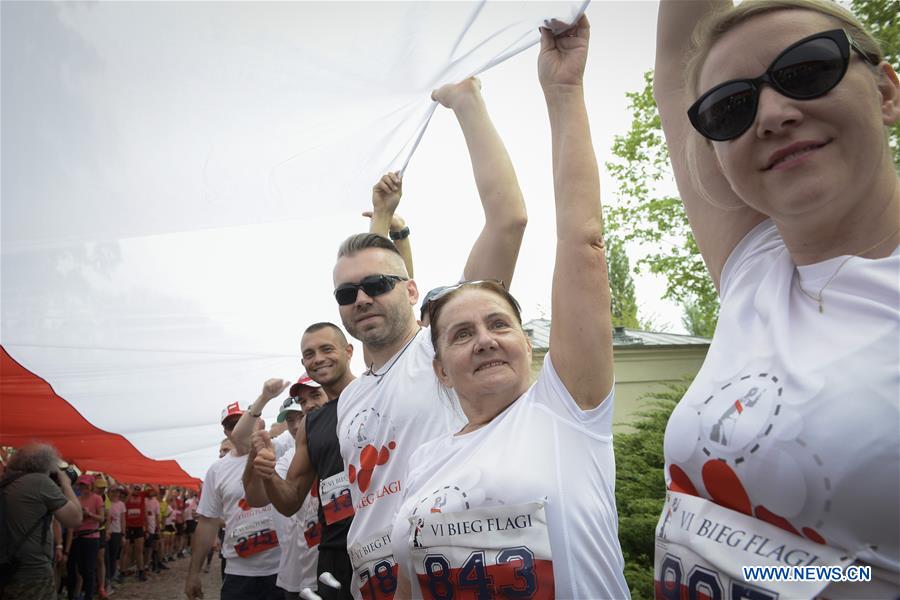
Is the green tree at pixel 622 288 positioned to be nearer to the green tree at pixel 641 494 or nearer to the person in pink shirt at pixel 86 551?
the green tree at pixel 641 494

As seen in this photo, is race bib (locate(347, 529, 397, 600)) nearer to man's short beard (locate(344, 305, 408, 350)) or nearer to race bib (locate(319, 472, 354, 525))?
race bib (locate(319, 472, 354, 525))

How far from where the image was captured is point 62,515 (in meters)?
7.06

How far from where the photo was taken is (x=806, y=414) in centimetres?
109

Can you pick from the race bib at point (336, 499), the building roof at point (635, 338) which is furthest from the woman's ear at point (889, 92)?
the building roof at point (635, 338)

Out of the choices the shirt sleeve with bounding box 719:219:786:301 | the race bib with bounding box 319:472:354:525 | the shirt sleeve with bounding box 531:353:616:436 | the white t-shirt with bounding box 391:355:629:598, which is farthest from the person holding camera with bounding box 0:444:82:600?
the shirt sleeve with bounding box 719:219:786:301

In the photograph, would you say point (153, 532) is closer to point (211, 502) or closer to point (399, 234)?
point (211, 502)

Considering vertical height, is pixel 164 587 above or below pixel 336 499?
below

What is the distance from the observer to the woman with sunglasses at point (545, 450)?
168 centimetres

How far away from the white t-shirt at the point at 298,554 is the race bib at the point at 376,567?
1842mm

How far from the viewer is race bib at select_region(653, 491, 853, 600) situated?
42.9 inches

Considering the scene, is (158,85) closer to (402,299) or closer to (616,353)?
(402,299)

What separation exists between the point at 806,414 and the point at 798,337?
20cm

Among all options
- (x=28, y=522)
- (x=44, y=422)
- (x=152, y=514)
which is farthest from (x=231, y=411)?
(x=152, y=514)

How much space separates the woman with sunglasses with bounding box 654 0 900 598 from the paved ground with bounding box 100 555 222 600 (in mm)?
12745
